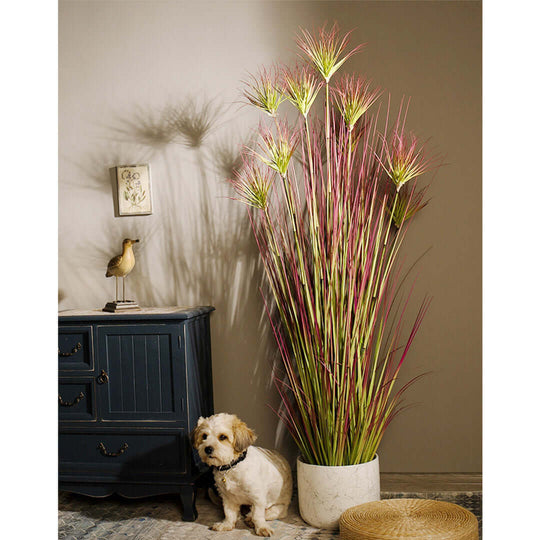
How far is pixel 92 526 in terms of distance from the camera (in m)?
2.48

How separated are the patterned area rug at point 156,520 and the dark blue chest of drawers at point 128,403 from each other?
11 cm

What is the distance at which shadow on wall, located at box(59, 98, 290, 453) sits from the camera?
9.72ft

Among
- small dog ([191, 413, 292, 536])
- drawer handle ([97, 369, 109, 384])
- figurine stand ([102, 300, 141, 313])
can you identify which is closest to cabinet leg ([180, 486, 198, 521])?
small dog ([191, 413, 292, 536])

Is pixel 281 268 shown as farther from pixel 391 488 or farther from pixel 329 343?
pixel 391 488

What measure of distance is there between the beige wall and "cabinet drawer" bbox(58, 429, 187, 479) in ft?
1.64

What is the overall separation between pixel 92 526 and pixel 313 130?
2.15 m

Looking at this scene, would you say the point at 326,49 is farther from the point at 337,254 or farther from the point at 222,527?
the point at 222,527

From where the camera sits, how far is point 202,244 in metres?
3.00

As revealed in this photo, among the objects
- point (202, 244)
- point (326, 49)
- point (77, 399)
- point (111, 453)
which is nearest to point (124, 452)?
point (111, 453)

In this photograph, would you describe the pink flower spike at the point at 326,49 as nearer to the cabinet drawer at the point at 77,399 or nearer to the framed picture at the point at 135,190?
the framed picture at the point at 135,190

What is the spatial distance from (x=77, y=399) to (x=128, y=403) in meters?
0.25

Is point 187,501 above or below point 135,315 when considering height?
below

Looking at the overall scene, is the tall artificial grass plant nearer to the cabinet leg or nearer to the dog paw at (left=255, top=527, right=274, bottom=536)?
the dog paw at (left=255, top=527, right=274, bottom=536)
